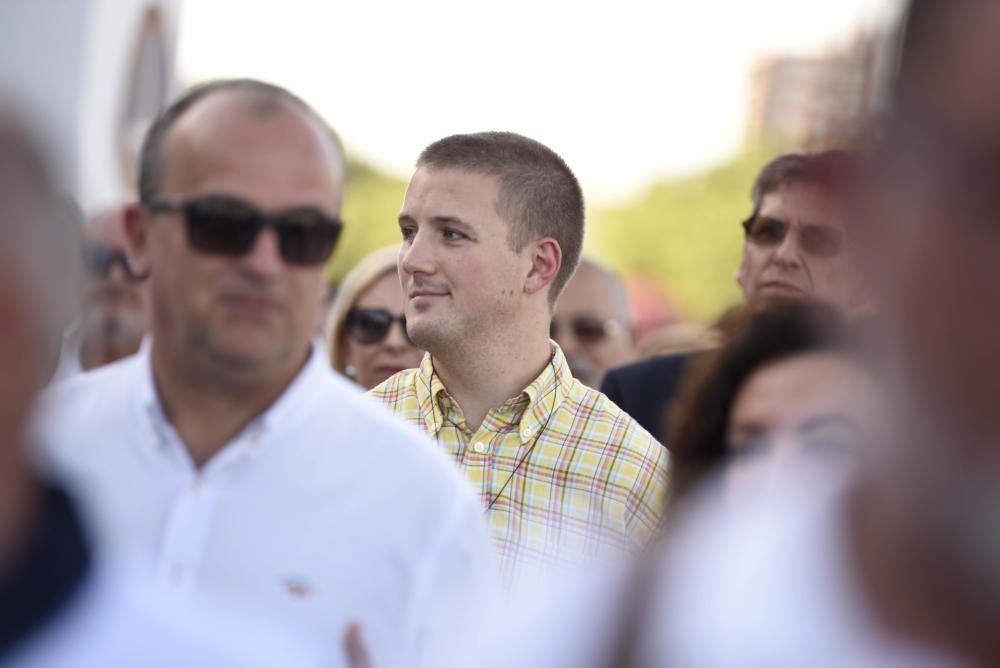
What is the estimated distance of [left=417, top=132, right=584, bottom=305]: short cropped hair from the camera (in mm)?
3965

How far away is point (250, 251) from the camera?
2.49 metres

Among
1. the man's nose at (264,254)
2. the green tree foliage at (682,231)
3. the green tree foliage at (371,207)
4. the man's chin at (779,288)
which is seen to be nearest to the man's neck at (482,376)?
the man's chin at (779,288)

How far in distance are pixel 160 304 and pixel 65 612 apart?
1553 mm

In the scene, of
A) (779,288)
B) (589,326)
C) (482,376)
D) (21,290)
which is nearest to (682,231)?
(589,326)

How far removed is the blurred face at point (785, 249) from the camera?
11.7 ft

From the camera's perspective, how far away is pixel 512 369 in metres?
3.76

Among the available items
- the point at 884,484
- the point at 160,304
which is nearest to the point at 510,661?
the point at 884,484

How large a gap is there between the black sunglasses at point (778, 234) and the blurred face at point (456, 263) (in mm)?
675

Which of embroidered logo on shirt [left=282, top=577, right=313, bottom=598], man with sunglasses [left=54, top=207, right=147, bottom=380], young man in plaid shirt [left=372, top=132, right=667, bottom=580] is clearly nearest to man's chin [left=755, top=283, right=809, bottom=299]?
young man in plaid shirt [left=372, top=132, right=667, bottom=580]

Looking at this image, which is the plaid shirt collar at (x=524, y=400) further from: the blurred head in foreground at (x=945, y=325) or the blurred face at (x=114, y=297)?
the blurred head in foreground at (x=945, y=325)

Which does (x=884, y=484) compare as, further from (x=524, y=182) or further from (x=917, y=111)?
(x=524, y=182)

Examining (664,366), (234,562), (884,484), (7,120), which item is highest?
(7,120)

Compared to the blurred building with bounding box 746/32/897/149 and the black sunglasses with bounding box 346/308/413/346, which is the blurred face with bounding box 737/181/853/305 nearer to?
the black sunglasses with bounding box 346/308/413/346

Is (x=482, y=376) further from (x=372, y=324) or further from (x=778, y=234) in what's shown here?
(x=372, y=324)
